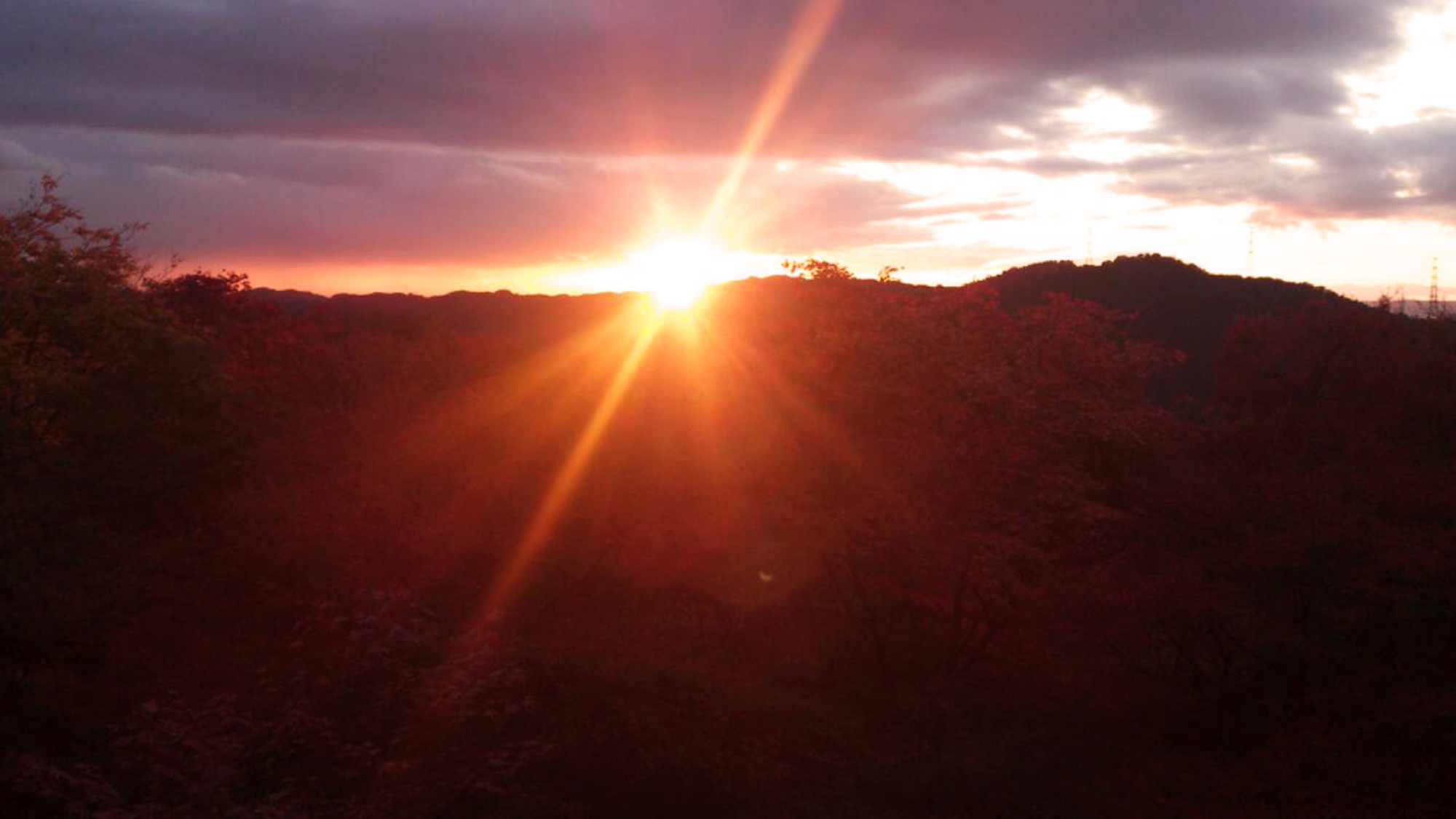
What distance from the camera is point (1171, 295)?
7019 cm

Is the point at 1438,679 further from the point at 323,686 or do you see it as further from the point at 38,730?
the point at 38,730

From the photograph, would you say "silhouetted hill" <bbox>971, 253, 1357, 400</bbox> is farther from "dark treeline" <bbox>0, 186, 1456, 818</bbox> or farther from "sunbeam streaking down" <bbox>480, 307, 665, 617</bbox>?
"sunbeam streaking down" <bbox>480, 307, 665, 617</bbox>

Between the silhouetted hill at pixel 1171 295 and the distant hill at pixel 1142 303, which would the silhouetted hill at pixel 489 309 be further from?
the silhouetted hill at pixel 1171 295

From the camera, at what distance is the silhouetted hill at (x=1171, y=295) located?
6347cm

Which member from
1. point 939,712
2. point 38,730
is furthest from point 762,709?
point 38,730

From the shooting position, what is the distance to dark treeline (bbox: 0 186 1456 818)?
1336 centimetres

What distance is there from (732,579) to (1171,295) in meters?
59.1

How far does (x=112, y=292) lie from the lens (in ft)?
74.6

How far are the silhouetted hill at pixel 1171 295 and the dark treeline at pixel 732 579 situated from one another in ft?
128

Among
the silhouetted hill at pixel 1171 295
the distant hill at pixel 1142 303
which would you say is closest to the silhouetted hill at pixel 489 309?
the distant hill at pixel 1142 303

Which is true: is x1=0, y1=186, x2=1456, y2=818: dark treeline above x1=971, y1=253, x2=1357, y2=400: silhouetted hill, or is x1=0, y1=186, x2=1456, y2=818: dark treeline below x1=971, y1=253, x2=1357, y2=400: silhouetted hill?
below

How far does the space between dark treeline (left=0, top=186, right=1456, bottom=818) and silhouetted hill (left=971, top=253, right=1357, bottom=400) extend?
128 feet

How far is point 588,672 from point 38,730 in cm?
767

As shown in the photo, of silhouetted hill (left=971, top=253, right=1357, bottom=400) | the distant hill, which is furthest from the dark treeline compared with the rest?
silhouetted hill (left=971, top=253, right=1357, bottom=400)
